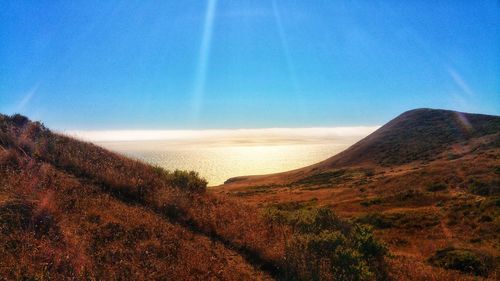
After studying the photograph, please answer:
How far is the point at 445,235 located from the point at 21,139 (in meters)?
20.7

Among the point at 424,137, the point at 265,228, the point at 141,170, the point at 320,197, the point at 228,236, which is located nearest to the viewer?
the point at 228,236

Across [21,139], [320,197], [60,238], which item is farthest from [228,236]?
[320,197]

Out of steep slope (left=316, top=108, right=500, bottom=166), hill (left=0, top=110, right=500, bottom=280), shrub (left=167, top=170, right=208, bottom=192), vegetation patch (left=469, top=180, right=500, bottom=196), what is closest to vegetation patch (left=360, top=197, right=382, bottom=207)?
vegetation patch (left=469, top=180, right=500, bottom=196)

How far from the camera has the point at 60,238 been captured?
522 cm

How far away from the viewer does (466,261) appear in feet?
35.7

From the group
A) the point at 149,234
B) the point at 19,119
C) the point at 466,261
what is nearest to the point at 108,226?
the point at 149,234

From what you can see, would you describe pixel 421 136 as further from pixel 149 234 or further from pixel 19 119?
pixel 149 234

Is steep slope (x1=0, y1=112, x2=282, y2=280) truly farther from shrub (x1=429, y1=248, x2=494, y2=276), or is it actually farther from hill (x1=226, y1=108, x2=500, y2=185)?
hill (x1=226, y1=108, x2=500, y2=185)

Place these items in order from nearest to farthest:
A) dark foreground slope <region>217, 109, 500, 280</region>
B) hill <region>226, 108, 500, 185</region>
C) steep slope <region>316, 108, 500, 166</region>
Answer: dark foreground slope <region>217, 109, 500, 280</region> → hill <region>226, 108, 500, 185</region> → steep slope <region>316, 108, 500, 166</region>

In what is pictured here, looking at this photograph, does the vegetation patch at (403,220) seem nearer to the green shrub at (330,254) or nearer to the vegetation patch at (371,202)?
the vegetation patch at (371,202)

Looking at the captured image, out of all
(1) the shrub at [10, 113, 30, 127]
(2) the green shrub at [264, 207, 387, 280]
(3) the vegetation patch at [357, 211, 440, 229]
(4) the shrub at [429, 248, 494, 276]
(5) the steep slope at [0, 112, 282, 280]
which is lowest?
(3) the vegetation patch at [357, 211, 440, 229]

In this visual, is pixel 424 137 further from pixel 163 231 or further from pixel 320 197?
pixel 163 231

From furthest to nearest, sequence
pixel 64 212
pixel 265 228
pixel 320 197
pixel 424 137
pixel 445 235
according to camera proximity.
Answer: pixel 424 137, pixel 320 197, pixel 445 235, pixel 265 228, pixel 64 212

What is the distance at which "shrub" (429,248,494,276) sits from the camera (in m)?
10.3
